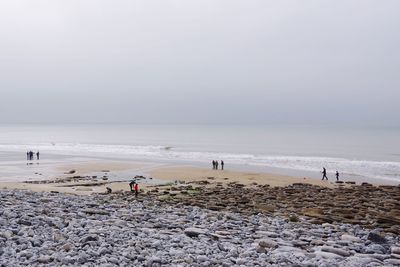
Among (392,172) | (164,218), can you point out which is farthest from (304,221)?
(392,172)

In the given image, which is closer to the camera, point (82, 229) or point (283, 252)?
point (283, 252)

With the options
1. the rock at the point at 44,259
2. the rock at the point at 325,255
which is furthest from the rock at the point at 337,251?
the rock at the point at 44,259

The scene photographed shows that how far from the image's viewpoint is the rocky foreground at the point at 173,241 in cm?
699

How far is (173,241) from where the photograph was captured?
829cm

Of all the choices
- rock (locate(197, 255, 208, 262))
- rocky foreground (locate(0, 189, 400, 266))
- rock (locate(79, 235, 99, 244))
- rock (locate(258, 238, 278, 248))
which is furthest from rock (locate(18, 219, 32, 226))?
rock (locate(258, 238, 278, 248))

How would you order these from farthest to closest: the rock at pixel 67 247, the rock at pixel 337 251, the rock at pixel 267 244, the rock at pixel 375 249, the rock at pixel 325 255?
the rock at pixel 375 249 < the rock at pixel 267 244 < the rock at pixel 337 251 < the rock at pixel 325 255 < the rock at pixel 67 247

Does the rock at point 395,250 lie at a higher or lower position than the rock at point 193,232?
lower

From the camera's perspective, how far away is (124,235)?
8.51m

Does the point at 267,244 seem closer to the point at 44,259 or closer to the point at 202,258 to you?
the point at 202,258

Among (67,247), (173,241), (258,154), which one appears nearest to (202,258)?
(173,241)

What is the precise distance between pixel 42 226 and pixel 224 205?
28.1ft

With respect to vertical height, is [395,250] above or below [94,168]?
above

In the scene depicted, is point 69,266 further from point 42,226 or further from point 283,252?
point 283,252

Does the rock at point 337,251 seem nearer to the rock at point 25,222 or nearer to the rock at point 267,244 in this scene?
the rock at point 267,244
